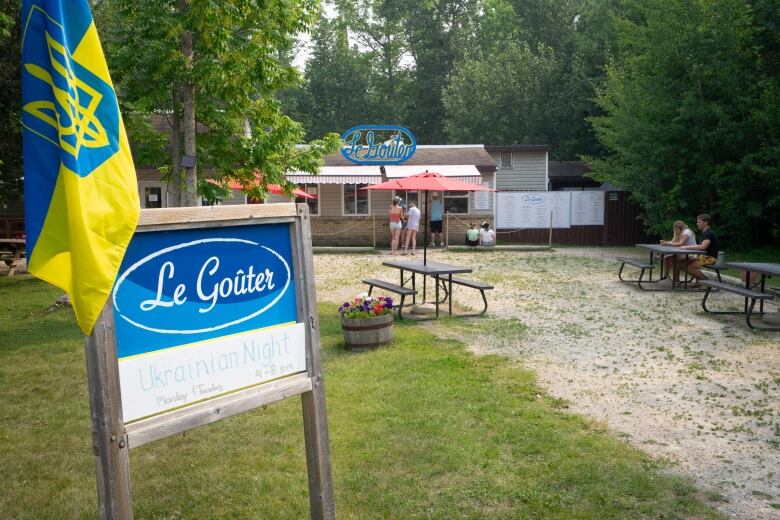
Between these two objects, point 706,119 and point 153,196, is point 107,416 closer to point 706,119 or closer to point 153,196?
point 706,119

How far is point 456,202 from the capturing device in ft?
83.5

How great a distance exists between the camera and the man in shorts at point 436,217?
23.4 m

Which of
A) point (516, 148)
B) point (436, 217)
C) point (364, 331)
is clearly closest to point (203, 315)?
point (364, 331)

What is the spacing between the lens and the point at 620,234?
2648 centimetres

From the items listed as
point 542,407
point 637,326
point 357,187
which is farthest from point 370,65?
point 542,407

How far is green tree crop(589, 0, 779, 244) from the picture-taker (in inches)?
749

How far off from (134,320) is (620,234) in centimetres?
2542

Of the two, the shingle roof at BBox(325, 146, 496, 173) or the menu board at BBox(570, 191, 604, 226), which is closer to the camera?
the shingle roof at BBox(325, 146, 496, 173)

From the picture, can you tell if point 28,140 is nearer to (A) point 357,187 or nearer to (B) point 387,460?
(B) point 387,460

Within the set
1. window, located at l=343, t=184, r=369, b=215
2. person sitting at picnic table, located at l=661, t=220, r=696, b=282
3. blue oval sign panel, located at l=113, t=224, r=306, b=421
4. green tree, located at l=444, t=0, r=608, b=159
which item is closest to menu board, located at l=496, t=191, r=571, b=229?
window, located at l=343, t=184, r=369, b=215

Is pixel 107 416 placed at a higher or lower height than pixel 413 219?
lower

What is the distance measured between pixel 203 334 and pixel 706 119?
19.5 metres

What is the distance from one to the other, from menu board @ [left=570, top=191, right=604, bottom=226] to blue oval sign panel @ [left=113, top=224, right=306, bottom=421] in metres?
24.0

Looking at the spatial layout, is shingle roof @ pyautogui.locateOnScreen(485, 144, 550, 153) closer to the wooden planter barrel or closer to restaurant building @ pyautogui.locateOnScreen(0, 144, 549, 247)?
restaurant building @ pyautogui.locateOnScreen(0, 144, 549, 247)
